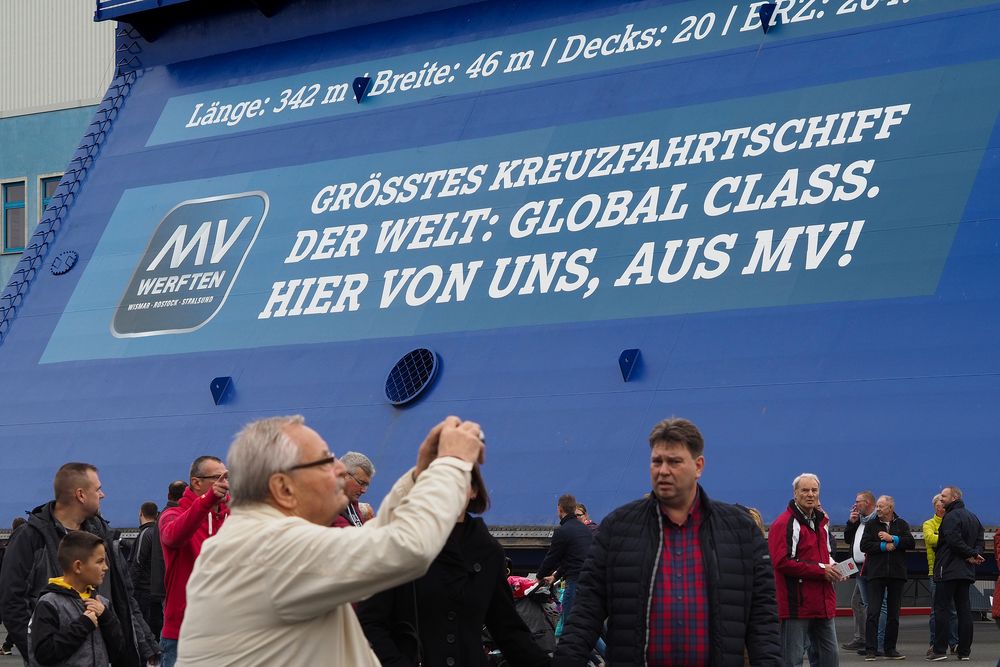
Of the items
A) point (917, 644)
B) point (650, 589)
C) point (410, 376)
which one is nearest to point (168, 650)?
point (650, 589)

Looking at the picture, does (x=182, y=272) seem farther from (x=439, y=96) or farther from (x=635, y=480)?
(x=635, y=480)

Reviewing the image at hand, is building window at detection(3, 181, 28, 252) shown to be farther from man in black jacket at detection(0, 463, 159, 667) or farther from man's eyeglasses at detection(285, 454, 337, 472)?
man's eyeglasses at detection(285, 454, 337, 472)

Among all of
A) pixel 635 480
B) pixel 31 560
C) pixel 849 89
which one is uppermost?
pixel 849 89

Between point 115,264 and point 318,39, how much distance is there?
159 inches

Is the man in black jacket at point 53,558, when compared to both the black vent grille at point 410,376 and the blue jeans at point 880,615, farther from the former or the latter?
the black vent grille at point 410,376

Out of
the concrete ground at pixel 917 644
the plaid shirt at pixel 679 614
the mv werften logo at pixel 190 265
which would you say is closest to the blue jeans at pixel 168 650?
the plaid shirt at pixel 679 614

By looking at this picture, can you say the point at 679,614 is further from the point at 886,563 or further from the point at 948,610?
the point at 948,610

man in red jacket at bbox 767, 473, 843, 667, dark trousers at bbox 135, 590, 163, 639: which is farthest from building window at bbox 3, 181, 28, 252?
man in red jacket at bbox 767, 473, 843, 667

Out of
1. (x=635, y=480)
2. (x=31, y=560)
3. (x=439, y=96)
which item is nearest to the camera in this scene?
(x=31, y=560)

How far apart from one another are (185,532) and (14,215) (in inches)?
1015

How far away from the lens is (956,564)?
12898 millimetres

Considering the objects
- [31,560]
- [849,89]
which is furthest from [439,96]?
[31,560]

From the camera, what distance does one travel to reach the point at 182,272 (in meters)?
18.7

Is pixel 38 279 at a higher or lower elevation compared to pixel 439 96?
lower
